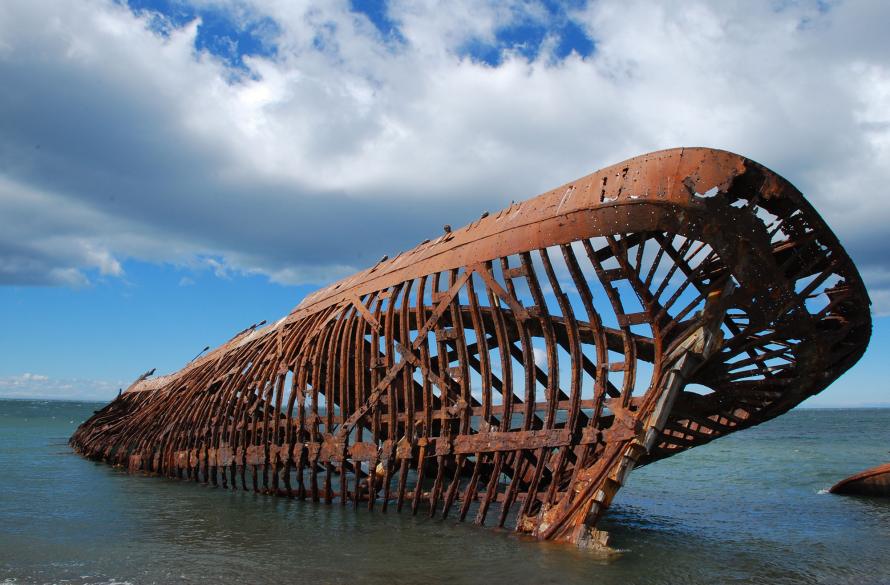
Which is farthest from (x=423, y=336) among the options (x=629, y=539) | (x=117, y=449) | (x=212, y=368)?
(x=117, y=449)

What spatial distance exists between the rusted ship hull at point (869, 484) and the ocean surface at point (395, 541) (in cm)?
39

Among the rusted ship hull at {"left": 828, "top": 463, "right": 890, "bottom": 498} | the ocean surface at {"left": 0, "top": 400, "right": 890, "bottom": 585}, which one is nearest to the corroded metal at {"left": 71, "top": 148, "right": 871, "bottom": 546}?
the ocean surface at {"left": 0, "top": 400, "right": 890, "bottom": 585}

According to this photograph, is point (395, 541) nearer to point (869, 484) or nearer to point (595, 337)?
point (595, 337)

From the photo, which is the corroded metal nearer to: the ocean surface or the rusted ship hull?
the ocean surface

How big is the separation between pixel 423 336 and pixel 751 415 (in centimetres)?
482

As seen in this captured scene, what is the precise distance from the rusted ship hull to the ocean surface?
1.26 ft

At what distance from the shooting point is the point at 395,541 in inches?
311

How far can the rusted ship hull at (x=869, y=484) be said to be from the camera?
12.3 meters

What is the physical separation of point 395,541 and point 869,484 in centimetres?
958

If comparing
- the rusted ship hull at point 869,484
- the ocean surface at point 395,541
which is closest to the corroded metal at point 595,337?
the ocean surface at point 395,541

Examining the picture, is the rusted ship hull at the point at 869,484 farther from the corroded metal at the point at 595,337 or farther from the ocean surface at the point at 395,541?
the corroded metal at the point at 595,337

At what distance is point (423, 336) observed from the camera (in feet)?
29.1

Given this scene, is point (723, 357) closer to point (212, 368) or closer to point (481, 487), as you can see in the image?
point (481, 487)

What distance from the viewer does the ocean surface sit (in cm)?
659
